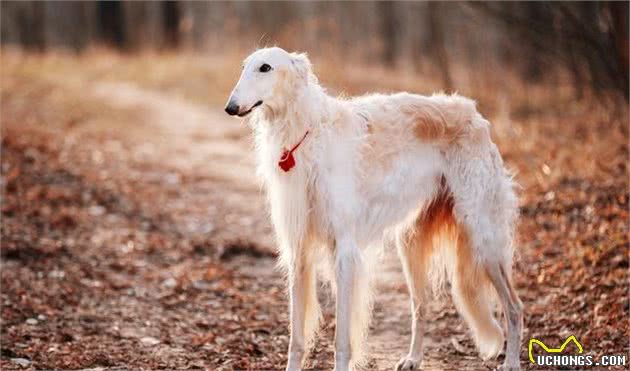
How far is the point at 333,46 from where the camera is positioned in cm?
1531

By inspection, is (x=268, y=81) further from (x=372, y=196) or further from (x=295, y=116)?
(x=372, y=196)

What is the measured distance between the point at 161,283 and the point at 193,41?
1592 centimetres

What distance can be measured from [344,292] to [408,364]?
2.65ft

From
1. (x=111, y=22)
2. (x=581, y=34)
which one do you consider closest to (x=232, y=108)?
(x=581, y=34)

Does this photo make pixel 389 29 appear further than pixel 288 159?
Yes

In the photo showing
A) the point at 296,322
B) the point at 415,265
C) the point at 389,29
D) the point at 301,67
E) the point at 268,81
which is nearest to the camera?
the point at 268,81

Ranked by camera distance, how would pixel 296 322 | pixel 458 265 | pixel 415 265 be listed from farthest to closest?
pixel 415 265 < pixel 458 265 < pixel 296 322

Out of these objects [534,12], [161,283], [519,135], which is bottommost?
[161,283]

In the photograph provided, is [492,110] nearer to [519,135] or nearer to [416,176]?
[519,135]

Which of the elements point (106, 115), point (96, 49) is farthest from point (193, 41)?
point (106, 115)

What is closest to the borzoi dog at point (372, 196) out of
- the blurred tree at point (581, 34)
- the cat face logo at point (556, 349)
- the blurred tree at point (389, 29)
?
the cat face logo at point (556, 349)

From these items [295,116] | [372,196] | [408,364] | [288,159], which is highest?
[295,116]

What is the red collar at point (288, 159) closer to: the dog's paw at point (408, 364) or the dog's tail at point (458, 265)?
the dog's tail at point (458, 265)

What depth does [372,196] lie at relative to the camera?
422 centimetres
